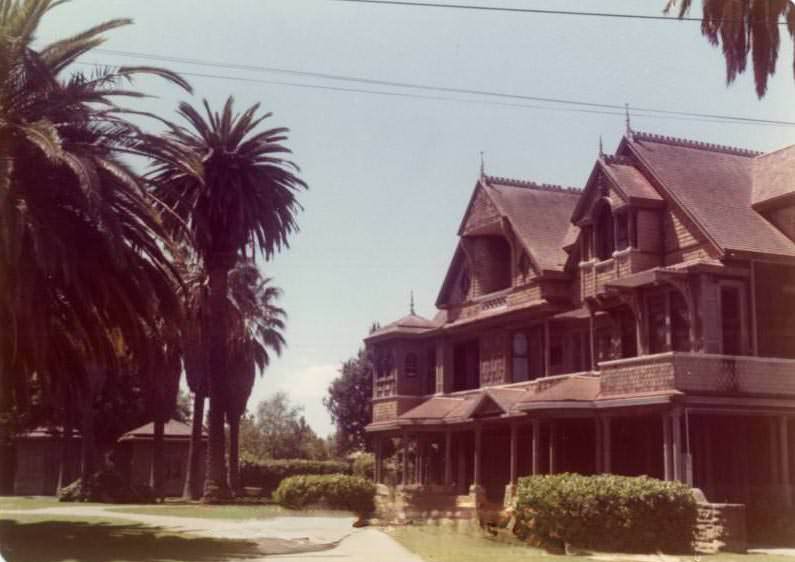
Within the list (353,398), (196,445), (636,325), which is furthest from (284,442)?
(636,325)

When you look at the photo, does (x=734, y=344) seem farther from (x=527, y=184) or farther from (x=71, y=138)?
(x=71, y=138)

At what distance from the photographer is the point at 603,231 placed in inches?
1352

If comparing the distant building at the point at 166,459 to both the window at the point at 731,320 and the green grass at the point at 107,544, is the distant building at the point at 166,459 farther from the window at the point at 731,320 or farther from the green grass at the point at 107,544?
the window at the point at 731,320

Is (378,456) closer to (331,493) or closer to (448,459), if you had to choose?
(448,459)

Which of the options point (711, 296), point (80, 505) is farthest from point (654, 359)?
point (80, 505)

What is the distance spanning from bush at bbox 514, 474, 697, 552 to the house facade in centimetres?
453

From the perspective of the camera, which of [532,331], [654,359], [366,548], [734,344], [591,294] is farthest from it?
[532,331]

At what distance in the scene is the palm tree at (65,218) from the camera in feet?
62.3

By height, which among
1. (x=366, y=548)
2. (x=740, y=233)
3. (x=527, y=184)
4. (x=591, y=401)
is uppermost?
(x=527, y=184)

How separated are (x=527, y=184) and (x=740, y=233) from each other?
44.2 ft

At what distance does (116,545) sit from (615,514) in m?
10.8

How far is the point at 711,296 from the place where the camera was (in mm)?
29641

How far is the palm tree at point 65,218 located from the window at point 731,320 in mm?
16455

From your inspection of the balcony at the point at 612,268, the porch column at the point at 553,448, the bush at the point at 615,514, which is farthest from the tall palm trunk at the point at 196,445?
the bush at the point at 615,514
